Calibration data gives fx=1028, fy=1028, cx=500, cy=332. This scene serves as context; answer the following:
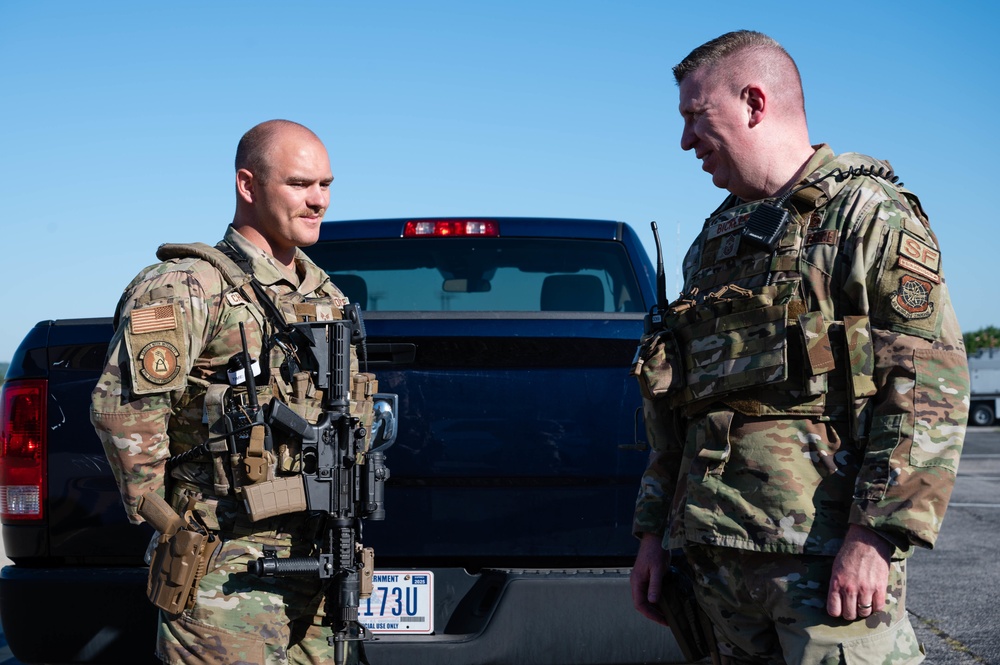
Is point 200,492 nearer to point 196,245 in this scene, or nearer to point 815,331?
point 196,245

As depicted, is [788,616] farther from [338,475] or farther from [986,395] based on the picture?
[986,395]

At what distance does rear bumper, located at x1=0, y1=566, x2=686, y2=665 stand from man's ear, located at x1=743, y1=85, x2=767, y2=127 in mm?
1448

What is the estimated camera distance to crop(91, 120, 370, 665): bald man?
2541 millimetres

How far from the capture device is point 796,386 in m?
2.20

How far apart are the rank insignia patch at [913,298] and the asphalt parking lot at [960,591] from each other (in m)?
3.29

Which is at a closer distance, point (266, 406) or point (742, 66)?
point (742, 66)

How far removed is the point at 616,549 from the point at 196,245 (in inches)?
60.4

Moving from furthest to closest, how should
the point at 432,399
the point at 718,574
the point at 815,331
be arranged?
the point at 432,399, the point at 718,574, the point at 815,331

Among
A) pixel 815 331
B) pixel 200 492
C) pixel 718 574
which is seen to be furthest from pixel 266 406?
pixel 815 331

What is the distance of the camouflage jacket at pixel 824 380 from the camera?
2033mm

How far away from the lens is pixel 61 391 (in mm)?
3188

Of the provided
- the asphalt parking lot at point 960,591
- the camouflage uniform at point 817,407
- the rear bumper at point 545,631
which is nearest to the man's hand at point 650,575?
the camouflage uniform at point 817,407

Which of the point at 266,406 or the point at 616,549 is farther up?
the point at 266,406

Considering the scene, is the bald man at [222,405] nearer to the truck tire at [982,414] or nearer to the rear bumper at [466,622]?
the rear bumper at [466,622]
